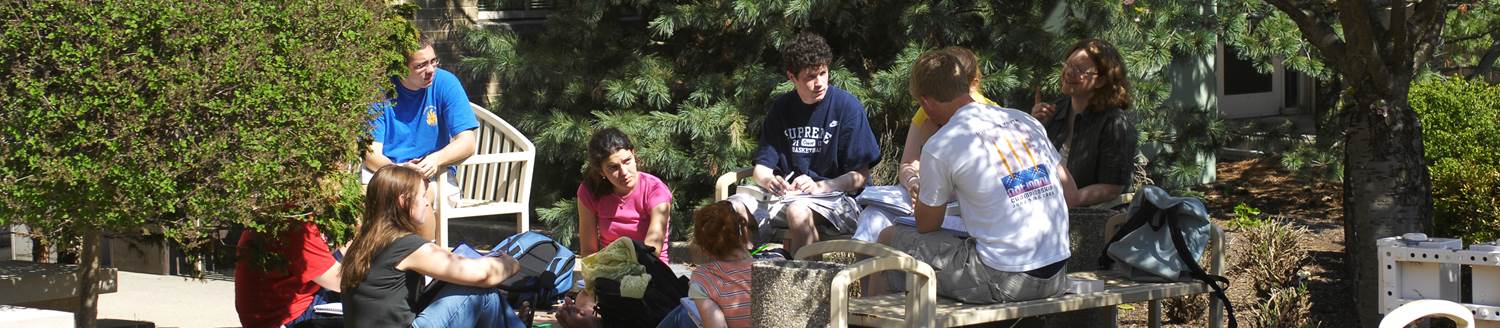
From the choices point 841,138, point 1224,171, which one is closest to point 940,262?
point 841,138

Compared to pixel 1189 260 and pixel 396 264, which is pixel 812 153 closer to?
pixel 1189 260

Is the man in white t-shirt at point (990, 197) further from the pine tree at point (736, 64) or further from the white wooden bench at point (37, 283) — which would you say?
the pine tree at point (736, 64)

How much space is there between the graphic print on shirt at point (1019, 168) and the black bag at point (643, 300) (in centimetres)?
142

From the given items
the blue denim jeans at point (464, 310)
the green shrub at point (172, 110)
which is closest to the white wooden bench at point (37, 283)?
the green shrub at point (172, 110)

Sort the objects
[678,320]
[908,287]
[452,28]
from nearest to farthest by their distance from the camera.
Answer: [908,287], [678,320], [452,28]

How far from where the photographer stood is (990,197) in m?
4.27

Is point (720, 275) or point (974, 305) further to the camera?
point (720, 275)

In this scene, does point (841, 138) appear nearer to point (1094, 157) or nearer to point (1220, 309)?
point (1094, 157)

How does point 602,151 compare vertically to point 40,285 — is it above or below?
above

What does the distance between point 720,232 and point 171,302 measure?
3.58 meters

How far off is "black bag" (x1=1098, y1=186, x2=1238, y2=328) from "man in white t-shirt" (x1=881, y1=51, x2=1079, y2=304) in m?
0.51

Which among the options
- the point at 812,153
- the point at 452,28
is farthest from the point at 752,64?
the point at 812,153

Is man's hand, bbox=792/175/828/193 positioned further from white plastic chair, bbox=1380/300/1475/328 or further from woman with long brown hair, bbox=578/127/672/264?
white plastic chair, bbox=1380/300/1475/328

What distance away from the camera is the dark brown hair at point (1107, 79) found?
17.5 ft
